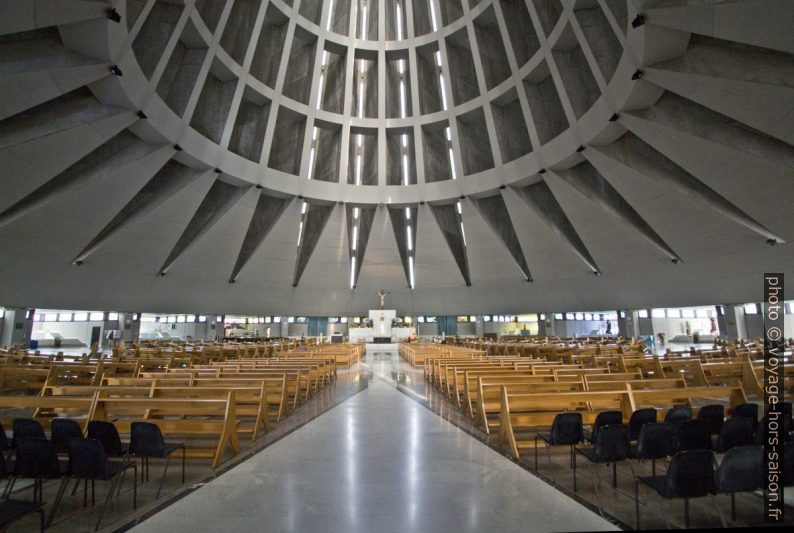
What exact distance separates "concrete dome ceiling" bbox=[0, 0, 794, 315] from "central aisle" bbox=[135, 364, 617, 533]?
10.8m

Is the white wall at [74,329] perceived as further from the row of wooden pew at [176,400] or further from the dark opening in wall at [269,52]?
the row of wooden pew at [176,400]

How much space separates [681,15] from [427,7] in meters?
16.7

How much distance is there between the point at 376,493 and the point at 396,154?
24907 mm

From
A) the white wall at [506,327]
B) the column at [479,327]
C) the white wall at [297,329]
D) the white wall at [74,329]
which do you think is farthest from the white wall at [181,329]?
the column at [479,327]

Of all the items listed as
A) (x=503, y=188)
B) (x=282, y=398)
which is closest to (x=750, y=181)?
(x=503, y=188)

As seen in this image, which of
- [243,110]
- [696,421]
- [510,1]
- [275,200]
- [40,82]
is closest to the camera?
[696,421]

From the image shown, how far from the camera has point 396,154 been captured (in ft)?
86.3

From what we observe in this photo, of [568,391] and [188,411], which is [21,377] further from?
[568,391]

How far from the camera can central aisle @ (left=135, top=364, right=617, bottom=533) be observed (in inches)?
114

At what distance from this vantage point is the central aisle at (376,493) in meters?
2.91

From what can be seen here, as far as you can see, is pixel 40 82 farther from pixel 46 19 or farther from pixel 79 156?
pixel 79 156

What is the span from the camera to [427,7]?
22.4m

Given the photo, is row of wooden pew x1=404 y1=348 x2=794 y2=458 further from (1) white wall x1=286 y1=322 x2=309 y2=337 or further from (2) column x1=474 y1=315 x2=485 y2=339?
(1) white wall x1=286 y1=322 x2=309 y2=337

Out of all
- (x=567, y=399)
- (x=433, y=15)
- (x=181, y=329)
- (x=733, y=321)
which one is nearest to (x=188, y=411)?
(x=567, y=399)
